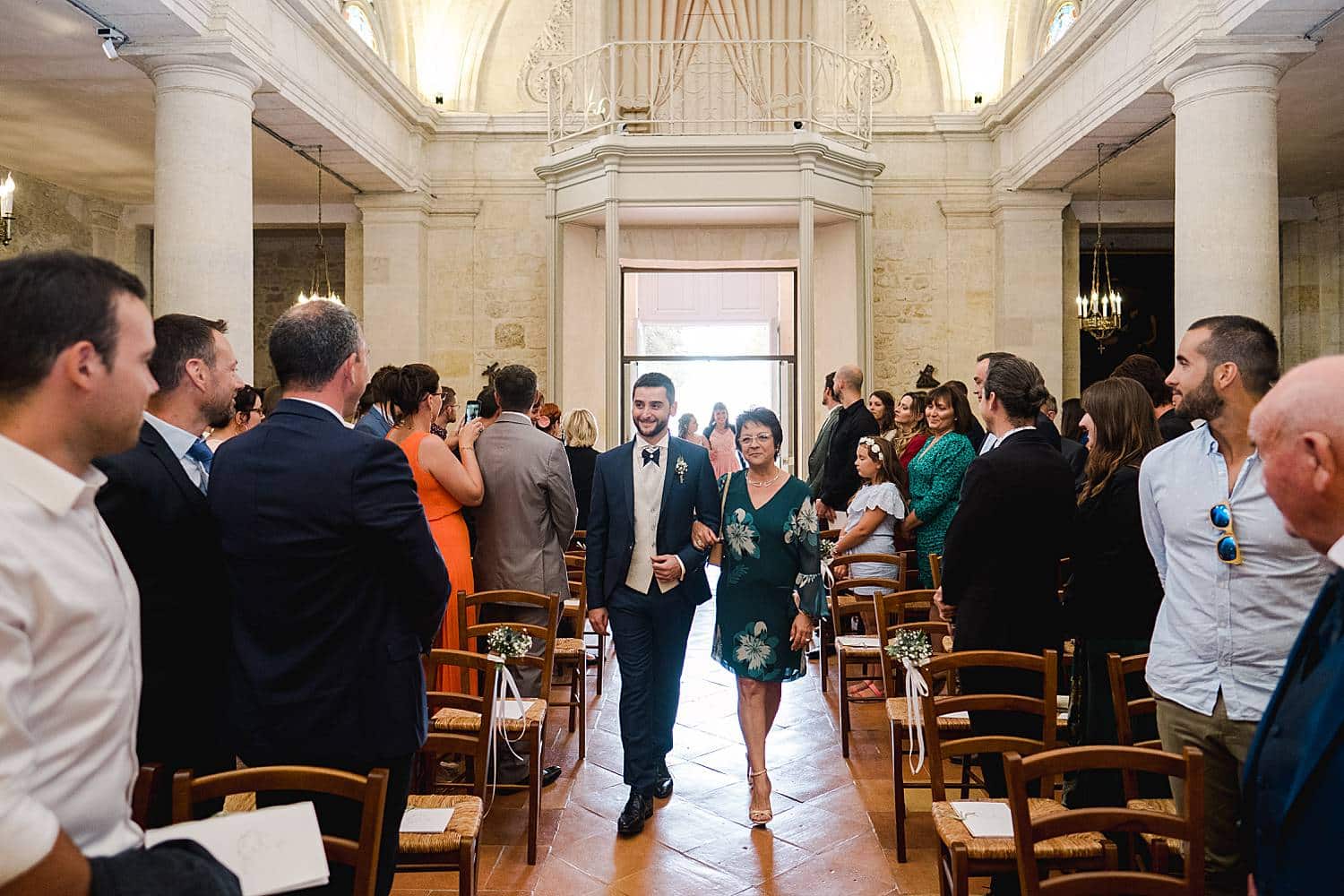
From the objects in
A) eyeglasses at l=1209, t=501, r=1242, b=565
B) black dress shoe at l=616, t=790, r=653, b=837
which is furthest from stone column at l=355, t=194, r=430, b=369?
eyeglasses at l=1209, t=501, r=1242, b=565

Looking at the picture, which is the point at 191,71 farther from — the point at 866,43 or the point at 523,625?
the point at 866,43

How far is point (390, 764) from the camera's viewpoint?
2.41 metres

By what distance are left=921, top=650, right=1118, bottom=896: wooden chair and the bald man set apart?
114 cm

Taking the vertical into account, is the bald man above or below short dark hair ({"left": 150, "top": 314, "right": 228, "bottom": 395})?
below

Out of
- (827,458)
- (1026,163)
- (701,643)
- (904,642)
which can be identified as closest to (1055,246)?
(1026,163)

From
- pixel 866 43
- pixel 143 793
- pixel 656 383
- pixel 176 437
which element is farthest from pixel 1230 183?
pixel 143 793

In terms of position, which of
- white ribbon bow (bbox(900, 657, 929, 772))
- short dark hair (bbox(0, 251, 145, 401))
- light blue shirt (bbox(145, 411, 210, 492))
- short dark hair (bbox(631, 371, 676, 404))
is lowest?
white ribbon bow (bbox(900, 657, 929, 772))

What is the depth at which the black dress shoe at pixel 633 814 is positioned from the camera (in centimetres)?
403

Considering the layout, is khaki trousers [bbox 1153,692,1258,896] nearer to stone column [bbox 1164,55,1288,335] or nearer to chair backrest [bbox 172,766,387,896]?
chair backrest [bbox 172,766,387,896]

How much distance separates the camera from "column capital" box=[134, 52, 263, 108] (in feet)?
22.7

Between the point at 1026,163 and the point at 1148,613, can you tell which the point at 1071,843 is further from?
the point at 1026,163

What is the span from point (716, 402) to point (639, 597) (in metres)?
8.22

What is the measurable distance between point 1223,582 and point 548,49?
36.0 feet

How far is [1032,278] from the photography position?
1152 cm
